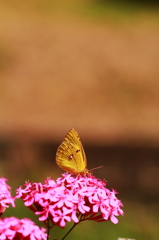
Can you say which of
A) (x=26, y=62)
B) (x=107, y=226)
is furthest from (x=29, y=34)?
(x=107, y=226)

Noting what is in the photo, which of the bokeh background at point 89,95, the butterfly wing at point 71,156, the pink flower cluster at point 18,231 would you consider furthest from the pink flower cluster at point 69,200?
the bokeh background at point 89,95

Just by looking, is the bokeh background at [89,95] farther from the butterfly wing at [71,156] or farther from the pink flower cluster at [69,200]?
the pink flower cluster at [69,200]

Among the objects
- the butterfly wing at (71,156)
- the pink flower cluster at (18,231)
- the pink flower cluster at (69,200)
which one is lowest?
the pink flower cluster at (18,231)

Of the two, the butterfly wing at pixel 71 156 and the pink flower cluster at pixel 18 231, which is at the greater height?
the butterfly wing at pixel 71 156

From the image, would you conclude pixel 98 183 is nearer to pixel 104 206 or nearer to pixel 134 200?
pixel 104 206

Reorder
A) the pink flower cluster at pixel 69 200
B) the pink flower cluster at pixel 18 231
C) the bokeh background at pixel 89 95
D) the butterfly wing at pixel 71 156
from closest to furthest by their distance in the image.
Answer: the pink flower cluster at pixel 18 231 → the pink flower cluster at pixel 69 200 → the butterfly wing at pixel 71 156 → the bokeh background at pixel 89 95

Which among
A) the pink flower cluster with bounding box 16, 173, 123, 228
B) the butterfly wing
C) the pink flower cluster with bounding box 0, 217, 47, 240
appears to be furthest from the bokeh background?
the pink flower cluster with bounding box 0, 217, 47, 240

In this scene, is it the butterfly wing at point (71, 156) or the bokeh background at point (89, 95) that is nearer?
the butterfly wing at point (71, 156)
